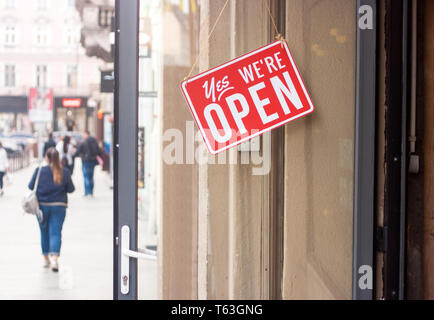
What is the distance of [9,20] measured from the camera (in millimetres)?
3604

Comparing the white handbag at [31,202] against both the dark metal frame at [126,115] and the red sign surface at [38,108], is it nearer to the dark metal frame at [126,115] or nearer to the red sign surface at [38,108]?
the red sign surface at [38,108]

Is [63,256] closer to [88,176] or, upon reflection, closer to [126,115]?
[88,176]

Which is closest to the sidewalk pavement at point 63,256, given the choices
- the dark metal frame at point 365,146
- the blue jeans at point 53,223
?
the blue jeans at point 53,223

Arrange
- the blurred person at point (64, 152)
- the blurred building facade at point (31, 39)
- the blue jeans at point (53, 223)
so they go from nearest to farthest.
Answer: the blurred building facade at point (31, 39) → the blue jeans at point (53, 223) → the blurred person at point (64, 152)

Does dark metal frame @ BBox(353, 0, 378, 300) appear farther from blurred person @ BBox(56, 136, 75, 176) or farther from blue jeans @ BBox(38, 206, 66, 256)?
blurred person @ BBox(56, 136, 75, 176)

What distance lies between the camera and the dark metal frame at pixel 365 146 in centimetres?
227

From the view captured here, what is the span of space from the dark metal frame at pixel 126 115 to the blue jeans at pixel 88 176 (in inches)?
402

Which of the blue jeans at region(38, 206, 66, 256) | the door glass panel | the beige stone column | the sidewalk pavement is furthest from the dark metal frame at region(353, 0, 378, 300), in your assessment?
the blue jeans at region(38, 206, 66, 256)

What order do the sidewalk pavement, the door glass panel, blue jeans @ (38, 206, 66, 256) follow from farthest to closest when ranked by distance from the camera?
1. blue jeans @ (38, 206, 66, 256)
2. the sidewalk pavement
3. the door glass panel

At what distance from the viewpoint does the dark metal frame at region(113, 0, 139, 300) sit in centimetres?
228

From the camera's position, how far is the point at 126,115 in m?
2.28

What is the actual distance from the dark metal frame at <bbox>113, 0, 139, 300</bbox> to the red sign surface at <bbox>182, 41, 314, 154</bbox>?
0.74ft

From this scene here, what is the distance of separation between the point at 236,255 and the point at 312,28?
942 millimetres

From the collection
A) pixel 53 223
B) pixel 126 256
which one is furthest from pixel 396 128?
pixel 53 223
